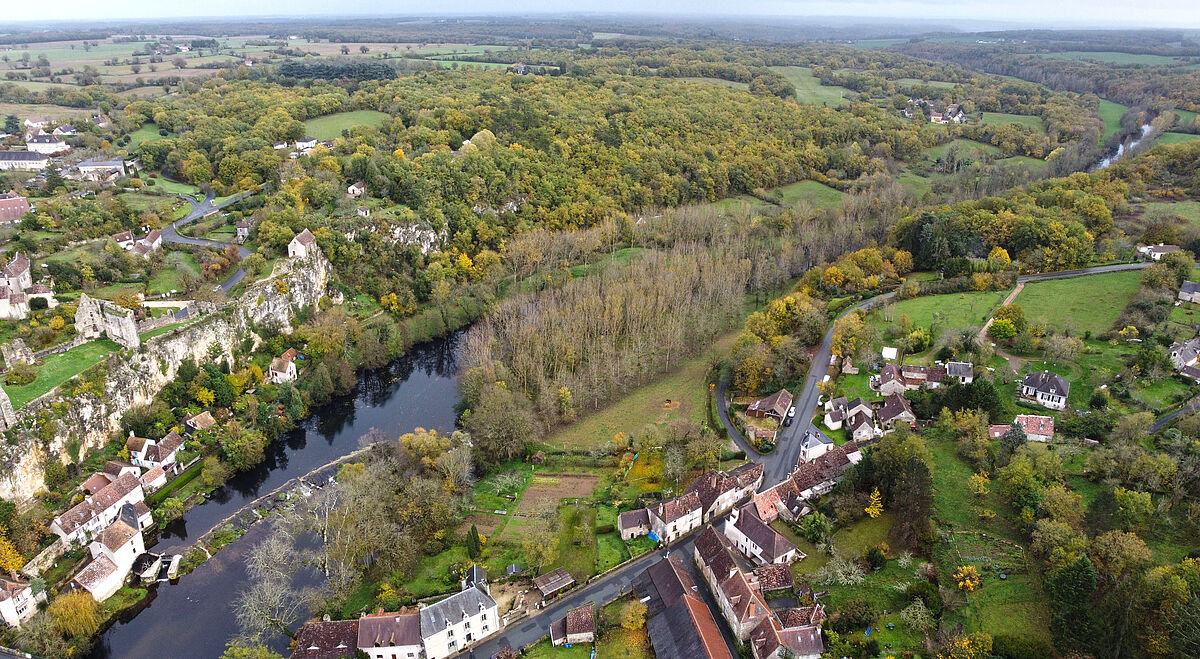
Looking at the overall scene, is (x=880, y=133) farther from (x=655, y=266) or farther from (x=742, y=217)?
(x=655, y=266)

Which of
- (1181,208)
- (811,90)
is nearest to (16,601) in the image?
(1181,208)

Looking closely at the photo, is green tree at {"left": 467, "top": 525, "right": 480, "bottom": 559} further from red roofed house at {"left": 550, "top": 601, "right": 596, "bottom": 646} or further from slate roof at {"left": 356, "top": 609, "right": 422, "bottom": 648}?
red roofed house at {"left": 550, "top": 601, "right": 596, "bottom": 646}

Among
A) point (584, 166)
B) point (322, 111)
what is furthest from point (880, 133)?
point (322, 111)

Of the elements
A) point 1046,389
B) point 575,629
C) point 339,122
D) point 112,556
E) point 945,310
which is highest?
point 339,122

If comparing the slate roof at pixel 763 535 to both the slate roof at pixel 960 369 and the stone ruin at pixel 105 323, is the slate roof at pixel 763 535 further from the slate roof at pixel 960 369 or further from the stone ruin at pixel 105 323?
the stone ruin at pixel 105 323

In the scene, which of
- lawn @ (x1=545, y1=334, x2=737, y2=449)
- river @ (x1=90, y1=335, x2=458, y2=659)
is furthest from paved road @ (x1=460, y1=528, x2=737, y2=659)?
lawn @ (x1=545, y1=334, x2=737, y2=449)

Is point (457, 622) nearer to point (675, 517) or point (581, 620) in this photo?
point (581, 620)
